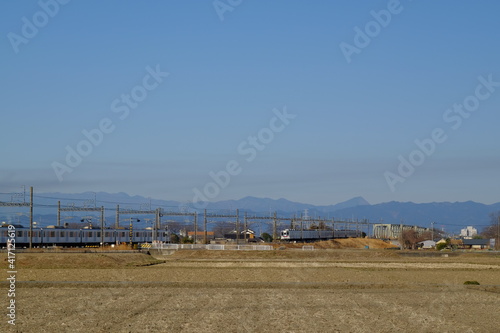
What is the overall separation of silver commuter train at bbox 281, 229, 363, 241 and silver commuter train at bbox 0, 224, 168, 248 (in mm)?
31733

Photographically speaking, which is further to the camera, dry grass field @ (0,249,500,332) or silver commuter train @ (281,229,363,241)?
silver commuter train @ (281,229,363,241)

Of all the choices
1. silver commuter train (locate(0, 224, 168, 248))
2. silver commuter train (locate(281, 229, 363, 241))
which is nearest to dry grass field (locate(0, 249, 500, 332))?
silver commuter train (locate(0, 224, 168, 248))

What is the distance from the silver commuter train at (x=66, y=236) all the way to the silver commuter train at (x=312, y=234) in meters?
31.7

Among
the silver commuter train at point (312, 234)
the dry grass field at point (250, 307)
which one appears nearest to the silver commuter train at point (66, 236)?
the silver commuter train at point (312, 234)

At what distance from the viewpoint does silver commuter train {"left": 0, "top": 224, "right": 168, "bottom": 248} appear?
88250mm

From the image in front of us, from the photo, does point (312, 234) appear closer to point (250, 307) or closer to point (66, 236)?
point (66, 236)

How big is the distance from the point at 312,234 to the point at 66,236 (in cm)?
6188

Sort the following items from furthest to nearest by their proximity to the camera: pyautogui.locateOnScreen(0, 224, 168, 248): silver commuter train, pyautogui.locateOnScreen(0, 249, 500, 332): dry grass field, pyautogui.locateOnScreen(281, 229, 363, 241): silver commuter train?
pyautogui.locateOnScreen(281, 229, 363, 241): silver commuter train, pyautogui.locateOnScreen(0, 224, 168, 248): silver commuter train, pyautogui.locateOnScreen(0, 249, 500, 332): dry grass field

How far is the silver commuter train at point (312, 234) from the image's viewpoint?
129500 mm

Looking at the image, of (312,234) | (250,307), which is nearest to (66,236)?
(312,234)

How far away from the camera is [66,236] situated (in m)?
94.7

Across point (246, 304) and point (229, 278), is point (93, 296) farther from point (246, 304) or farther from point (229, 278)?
point (229, 278)

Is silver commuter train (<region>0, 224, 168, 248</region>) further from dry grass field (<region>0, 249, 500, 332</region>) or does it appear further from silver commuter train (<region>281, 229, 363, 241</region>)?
dry grass field (<region>0, 249, 500, 332</region>)

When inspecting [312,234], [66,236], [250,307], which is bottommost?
[312,234]
